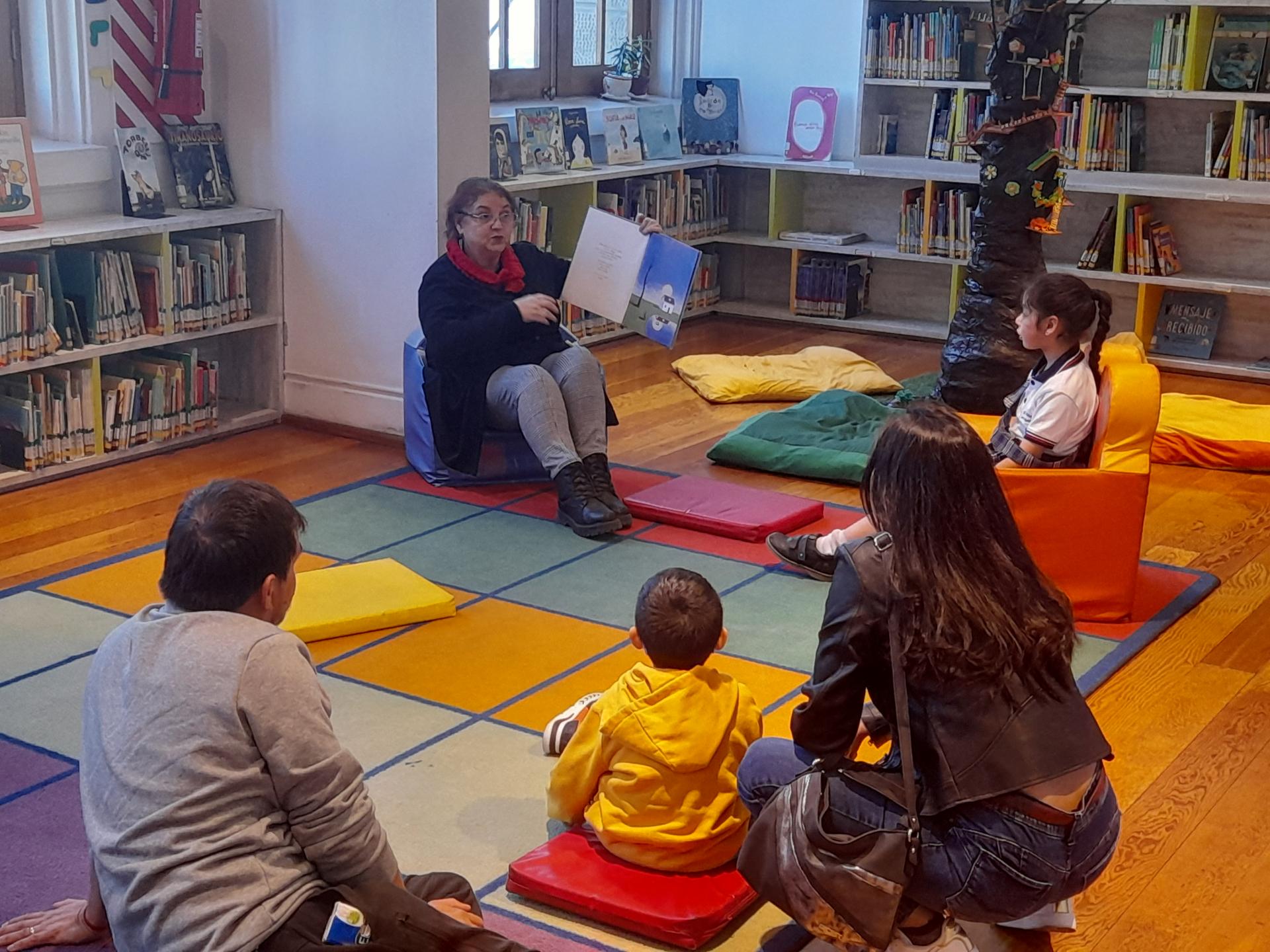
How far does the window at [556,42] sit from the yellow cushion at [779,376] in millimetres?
1715

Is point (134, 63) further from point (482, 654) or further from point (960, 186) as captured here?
point (960, 186)

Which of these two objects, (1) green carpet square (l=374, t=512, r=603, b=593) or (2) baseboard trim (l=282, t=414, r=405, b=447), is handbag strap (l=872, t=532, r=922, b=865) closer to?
(1) green carpet square (l=374, t=512, r=603, b=593)

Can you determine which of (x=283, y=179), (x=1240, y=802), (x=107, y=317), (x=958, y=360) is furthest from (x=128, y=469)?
(x=1240, y=802)

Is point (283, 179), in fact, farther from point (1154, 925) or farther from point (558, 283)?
point (1154, 925)

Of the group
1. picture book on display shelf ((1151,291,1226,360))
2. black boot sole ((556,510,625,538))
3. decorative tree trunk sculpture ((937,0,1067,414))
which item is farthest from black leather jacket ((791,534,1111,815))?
picture book on display shelf ((1151,291,1226,360))

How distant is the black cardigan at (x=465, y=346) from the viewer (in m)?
4.57

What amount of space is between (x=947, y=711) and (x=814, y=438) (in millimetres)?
3288

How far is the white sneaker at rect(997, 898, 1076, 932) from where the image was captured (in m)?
2.42

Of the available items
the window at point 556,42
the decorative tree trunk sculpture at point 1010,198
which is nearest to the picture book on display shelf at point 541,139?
the window at point 556,42

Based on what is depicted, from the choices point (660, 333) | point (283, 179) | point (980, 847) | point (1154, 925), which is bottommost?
point (1154, 925)

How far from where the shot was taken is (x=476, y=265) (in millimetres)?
4672

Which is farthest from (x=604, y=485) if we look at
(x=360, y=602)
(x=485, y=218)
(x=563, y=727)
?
(x=563, y=727)

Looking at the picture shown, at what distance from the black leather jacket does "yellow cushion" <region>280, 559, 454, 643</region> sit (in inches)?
69.0

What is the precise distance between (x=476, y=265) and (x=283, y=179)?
3.64 feet
